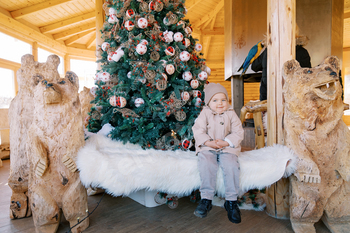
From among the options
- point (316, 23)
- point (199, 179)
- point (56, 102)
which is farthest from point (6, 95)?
point (316, 23)

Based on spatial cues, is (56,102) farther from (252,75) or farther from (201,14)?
(201,14)

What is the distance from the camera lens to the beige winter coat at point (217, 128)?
6.24 feet

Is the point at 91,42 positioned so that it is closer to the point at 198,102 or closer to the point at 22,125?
the point at 22,125

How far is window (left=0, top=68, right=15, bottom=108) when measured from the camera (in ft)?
17.4

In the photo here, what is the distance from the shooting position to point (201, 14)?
27.0 feet

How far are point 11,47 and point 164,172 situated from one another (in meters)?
5.99

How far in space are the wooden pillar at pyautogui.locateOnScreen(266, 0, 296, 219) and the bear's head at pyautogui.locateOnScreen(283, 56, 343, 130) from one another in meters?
0.25

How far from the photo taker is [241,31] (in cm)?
505

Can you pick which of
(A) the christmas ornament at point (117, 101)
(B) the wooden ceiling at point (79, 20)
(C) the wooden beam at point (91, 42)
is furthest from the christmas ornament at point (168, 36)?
(C) the wooden beam at point (91, 42)

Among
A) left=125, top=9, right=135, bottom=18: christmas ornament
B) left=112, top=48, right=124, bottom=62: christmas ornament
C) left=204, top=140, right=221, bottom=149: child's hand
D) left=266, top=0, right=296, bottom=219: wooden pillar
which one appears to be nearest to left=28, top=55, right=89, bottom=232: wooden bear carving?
left=112, top=48, right=124, bottom=62: christmas ornament

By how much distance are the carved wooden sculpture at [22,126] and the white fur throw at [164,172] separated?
2.55ft

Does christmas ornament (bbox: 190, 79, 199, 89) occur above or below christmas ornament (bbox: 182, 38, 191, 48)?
below

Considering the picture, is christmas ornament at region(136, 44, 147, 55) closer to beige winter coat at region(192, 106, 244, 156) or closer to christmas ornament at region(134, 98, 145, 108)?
christmas ornament at region(134, 98, 145, 108)

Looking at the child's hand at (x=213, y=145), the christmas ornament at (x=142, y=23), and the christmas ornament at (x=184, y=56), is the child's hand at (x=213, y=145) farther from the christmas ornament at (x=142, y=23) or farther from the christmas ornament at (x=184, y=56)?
the christmas ornament at (x=142, y=23)
